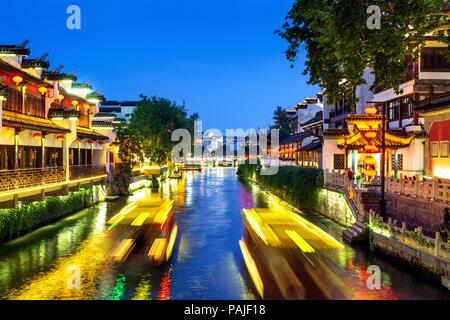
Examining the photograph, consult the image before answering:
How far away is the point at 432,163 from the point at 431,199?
9873 millimetres

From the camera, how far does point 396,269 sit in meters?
16.5

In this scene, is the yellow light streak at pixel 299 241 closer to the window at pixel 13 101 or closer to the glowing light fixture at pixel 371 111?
the glowing light fixture at pixel 371 111

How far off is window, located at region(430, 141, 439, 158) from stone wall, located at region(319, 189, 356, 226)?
6.29 meters

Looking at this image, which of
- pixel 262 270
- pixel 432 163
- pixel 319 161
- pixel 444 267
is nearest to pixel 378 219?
pixel 444 267

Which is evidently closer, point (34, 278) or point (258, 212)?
point (34, 278)

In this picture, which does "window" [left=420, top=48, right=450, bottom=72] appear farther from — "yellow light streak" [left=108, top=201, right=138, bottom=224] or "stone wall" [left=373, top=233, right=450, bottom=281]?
"yellow light streak" [left=108, top=201, right=138, bottom=224]

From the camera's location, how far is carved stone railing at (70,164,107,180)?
31344 millimetres

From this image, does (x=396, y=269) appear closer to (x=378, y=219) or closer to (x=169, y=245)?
(x=378, y=219)

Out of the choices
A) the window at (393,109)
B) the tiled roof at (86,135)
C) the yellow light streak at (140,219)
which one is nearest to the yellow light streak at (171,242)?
the yellow light streak at (140,219)

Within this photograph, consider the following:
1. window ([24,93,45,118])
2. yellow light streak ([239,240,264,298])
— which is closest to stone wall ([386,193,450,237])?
yellow light streak ([239,240,264,298])

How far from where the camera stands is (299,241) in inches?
741

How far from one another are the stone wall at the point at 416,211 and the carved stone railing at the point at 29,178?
64.2 feet

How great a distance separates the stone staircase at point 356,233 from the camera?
68.8ft

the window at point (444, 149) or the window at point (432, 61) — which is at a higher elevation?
the window at point (432, 61)
